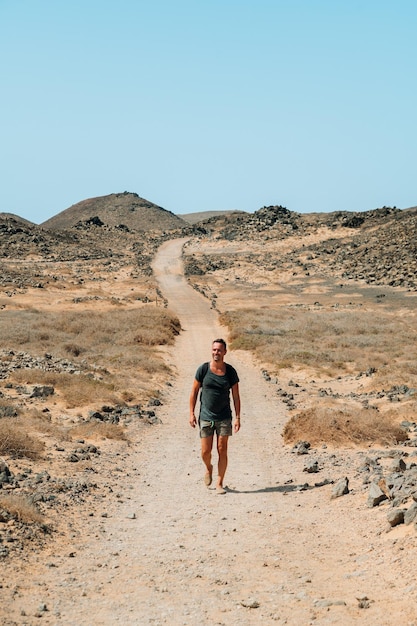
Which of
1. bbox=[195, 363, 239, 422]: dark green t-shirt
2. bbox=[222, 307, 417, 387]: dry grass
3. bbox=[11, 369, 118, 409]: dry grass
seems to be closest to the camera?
bbox=[195, 363, 239, 422]: dark green t-shirt

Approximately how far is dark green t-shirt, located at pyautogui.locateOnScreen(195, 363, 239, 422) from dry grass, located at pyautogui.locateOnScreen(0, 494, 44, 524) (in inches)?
120

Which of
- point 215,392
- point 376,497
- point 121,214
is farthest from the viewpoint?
point 121,214

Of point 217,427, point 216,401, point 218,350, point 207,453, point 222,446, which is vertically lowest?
point 207,453

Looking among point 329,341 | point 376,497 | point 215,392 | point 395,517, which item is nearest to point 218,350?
point 215,392

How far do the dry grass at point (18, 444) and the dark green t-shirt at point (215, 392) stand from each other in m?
3.55

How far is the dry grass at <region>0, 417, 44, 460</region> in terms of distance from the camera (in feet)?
40.1

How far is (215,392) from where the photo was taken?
10.7 metres

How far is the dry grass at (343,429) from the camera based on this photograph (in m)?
14.0

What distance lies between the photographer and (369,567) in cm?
734

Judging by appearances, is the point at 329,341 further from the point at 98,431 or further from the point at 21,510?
the point at 21,510

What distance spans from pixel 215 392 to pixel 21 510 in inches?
133

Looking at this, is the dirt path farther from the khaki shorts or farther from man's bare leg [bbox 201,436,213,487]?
→ the khaki shorts

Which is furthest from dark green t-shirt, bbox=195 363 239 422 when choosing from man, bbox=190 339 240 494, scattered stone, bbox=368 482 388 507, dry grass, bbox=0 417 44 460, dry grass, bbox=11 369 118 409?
dry grass, bbox=11 369 118 409

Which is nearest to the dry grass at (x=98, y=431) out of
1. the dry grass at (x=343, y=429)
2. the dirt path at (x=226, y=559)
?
the dirt path at (x=226, y=559)
